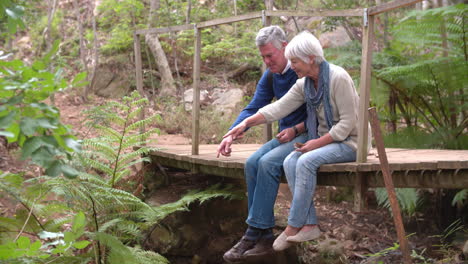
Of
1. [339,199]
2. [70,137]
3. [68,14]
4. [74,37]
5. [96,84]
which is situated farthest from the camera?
[68,14]

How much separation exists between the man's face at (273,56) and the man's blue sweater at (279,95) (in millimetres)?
130

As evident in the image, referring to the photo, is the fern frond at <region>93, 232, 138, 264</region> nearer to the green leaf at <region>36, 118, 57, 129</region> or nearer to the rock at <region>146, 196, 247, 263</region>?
→ the rock at <region>146, 196, 247, 263</region>

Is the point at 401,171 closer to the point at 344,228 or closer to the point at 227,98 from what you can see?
the point at 344,228

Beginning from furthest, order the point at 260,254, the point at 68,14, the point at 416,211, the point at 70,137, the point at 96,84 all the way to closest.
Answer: the point at 68,14
the point at 96,84
the point at 416,211
the point at 260,254
the point at 70,137

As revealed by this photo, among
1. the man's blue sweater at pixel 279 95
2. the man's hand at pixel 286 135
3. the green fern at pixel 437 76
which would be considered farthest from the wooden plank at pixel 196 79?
the green fern at pixel 437 76

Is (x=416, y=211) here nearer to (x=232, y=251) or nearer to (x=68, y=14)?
(x=232, y=251)

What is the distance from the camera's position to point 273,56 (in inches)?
159

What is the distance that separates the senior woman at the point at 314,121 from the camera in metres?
3.61

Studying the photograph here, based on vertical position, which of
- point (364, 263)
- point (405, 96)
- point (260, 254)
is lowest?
point (364, 263)

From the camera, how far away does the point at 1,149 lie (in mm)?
7727

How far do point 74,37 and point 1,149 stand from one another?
6.70 m

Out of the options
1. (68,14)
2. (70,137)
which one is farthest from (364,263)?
(68,14)

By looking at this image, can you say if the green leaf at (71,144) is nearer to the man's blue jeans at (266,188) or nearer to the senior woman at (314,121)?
the senior woman at (314,121)

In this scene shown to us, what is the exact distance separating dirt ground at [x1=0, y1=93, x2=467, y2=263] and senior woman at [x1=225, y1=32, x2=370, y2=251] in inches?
51.6
